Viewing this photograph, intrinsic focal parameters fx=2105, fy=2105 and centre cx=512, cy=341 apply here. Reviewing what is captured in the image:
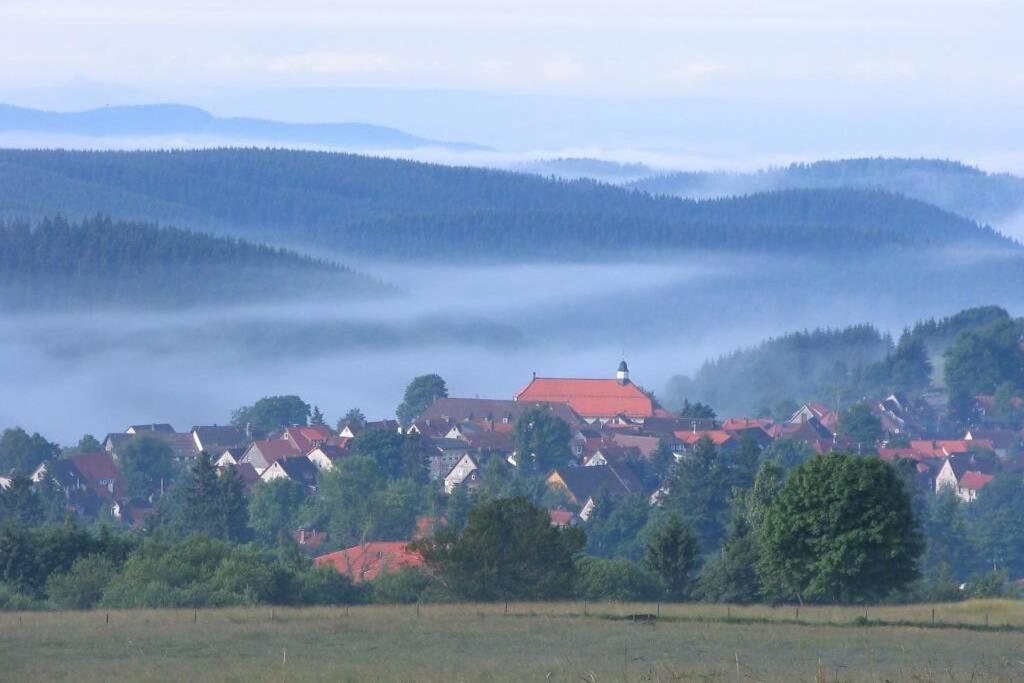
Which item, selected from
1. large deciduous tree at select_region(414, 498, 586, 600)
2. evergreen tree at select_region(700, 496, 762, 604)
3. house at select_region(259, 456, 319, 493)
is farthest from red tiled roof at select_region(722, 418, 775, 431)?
large deciduous tree at select_region(414, 498, 586, 600)

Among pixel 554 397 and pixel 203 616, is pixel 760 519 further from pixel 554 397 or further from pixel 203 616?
pixel 554 397

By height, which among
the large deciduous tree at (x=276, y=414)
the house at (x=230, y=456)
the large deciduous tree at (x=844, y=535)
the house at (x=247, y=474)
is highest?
the large deciduous tree at (x=844, y=535)

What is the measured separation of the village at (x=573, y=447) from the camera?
109375 mm

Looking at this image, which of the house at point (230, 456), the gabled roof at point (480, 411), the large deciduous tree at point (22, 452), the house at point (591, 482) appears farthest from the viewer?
the gabled roof at point (480, 411)

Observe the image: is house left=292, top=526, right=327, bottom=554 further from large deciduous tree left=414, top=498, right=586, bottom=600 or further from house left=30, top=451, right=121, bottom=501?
large deciduous tree left=414, top=498, right=586, bottom=600

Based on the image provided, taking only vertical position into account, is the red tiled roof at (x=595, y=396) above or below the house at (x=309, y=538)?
below

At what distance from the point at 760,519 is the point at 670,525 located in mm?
8335

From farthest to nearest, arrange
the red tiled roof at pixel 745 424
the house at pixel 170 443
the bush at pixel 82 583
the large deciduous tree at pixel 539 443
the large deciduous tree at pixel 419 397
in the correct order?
the large deciduous tree at pixel 419 397, the red tiled roof at pixel 745 424, the house at pixel 170 443, the large deciduous tree at pixel 539 443, the bush at pixel 82 583

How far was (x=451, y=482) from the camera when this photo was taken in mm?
120125

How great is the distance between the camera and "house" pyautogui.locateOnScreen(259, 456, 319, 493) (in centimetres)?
11494

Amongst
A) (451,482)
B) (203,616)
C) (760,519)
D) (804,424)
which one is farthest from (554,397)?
(203,616)

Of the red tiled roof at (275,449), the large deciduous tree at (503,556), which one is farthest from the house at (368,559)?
the red tiled roof at (275,449)

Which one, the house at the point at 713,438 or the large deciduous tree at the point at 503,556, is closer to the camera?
the large deciduous tree at the point at 503,556

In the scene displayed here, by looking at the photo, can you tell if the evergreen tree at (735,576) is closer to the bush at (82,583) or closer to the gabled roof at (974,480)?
the bush at (82,583)
